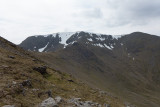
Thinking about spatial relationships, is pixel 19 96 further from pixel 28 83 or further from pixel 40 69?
pixel 40 69

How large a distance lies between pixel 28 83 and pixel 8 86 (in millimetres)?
3084

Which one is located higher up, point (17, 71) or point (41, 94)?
point (17, 71)

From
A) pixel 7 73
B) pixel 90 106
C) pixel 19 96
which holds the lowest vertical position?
pixel 90 106

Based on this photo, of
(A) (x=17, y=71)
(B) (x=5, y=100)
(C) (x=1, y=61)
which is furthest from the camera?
(C) (x=1, y=61)

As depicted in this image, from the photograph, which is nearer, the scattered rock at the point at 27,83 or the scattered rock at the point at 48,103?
the scattered rock at the point at 48,103

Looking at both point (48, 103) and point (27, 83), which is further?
point (27, 83)

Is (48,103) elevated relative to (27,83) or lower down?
lower down

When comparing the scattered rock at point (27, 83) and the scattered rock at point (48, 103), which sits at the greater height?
the scattered rock at point (27, 83)

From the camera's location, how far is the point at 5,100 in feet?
53.8

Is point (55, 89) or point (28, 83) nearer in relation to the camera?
point (28, 83)

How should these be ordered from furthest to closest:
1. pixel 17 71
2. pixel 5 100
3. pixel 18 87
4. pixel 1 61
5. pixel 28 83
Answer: pixel 1 61 < pixel 17 71 < pixel 28 83 < pixel 18 87 < pixel 5 100

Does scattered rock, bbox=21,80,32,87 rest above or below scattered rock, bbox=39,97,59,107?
above

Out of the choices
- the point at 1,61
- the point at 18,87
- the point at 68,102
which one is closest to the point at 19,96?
the point at 18,87

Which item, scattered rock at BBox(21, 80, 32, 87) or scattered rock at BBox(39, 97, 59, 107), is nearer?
scattered rock at BBox(39, 97, 59, 107)
